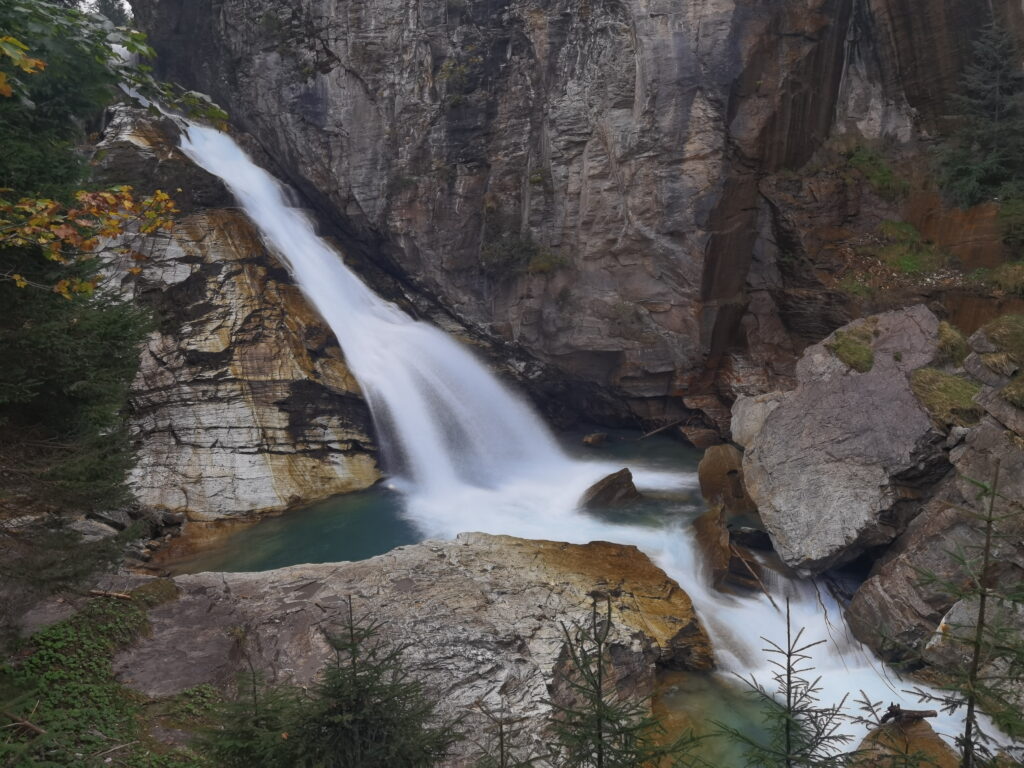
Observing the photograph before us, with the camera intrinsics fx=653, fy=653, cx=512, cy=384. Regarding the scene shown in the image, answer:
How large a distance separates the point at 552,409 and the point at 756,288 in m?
6.36

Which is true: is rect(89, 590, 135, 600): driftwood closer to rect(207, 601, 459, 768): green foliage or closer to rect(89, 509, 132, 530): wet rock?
rect(89, 509, 132, 530): wet rock

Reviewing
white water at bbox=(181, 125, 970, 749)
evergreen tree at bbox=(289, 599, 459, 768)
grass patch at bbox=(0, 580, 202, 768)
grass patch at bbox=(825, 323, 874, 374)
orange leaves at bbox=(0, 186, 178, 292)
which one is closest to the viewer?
orange leaves at bbox=(0, 186, 178, 292)

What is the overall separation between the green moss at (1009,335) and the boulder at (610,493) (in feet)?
21.6

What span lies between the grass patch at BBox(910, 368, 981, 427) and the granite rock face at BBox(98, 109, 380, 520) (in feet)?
35.4

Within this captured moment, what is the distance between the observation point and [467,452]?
1554 cm

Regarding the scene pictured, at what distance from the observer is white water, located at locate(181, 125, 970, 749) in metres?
9.39

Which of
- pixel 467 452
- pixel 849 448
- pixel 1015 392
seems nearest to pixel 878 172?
pixel 1015 392

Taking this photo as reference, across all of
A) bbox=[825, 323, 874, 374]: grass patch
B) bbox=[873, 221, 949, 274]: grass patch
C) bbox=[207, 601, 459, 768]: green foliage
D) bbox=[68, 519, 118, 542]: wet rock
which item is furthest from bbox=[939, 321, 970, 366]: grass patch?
bbox=[68, 519, 118, 542]: wet rock

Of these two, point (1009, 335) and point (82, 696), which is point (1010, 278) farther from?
point (82, 696)

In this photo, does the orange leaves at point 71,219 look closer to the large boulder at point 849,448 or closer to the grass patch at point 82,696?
the grass patch at point 82,696

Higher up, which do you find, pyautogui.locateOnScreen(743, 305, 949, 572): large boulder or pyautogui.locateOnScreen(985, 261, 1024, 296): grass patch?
pyautogui.locateOnScreen(985, 261, 1024, 296): grass patch

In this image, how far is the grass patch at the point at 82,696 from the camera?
5.14m

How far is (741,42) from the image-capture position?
14.0 metres

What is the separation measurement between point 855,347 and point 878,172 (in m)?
6.10
